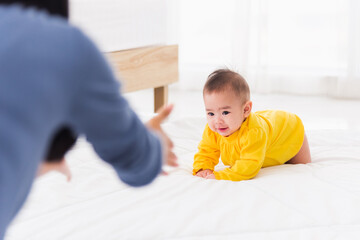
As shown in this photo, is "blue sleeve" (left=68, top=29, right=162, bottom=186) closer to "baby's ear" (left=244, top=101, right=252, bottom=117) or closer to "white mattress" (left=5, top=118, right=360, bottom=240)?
"white mattress" (left=5, top=118, right=360, bottom=240)

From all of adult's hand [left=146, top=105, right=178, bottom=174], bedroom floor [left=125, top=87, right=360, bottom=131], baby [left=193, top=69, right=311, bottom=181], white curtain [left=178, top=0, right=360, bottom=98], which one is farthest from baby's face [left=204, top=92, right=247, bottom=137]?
white curtain [left=178, top=0, right=360, bottom=98]

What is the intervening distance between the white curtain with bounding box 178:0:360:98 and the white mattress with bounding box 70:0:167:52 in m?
0.97

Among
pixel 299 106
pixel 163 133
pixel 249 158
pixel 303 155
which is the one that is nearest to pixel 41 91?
pixel 163 133

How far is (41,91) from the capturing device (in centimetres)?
37

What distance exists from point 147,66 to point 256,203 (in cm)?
104

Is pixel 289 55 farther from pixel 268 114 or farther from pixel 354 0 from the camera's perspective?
pixel 268 114

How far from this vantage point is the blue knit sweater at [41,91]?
14.4 inches

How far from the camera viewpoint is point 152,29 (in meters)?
1.94

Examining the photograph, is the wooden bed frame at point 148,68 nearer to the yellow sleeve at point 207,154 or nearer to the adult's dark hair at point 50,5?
the yellow sleeve at point 207,154

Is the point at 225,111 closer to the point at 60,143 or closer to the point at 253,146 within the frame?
the point at 253,146

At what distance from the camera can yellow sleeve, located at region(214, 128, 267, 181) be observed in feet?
4.04

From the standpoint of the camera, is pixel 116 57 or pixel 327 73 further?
pixel 327 73

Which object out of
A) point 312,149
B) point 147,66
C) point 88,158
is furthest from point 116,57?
point 312,149

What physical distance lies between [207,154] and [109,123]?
913 millimetres
